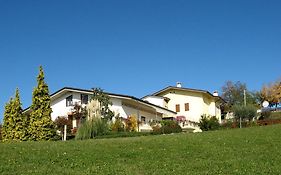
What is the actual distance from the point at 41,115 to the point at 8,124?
140 inches

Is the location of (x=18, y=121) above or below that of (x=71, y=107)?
below

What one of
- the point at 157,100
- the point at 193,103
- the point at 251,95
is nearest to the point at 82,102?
the point at 157,100

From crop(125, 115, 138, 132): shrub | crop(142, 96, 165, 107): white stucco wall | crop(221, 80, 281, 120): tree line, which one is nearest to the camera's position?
crop(125, 115, 138, 132): shrub

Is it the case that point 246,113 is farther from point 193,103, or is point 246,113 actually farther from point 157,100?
point 157,100

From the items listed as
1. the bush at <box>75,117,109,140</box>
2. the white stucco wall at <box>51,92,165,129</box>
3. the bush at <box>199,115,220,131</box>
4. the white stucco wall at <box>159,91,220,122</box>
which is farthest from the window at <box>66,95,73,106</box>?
the bush at <box>75,117,109,140</box>

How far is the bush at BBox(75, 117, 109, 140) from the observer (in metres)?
31.5

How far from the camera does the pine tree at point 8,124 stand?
1474 inches

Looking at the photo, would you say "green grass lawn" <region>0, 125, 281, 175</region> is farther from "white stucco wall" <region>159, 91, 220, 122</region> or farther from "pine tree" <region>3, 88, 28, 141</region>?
"white stucco wall" <region>159, 91, 220, 122</region>

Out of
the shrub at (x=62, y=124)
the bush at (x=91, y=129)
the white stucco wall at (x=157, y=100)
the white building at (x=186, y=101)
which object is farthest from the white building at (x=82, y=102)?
the bush at (x=91, y=129)

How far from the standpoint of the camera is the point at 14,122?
124 ft

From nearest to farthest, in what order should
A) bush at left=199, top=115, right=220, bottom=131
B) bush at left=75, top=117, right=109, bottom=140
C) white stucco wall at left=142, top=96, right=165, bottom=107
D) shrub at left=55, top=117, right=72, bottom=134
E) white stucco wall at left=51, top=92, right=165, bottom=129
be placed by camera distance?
bush at left=75, top=117, right=109, bottom=140, bush at left=199, top=115, right=220, bottom=131, shrub at left=55, top=117, right=72, bottom=134, white stucco wall at left=51, top=92, right=165, bottom=129, white stucco wall at left=142, top=96, right=165, bottom=107

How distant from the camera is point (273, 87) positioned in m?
95.1

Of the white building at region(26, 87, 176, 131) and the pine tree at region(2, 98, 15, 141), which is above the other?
the white building at region(26, 87, 176, 131)

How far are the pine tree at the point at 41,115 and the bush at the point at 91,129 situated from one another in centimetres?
512
